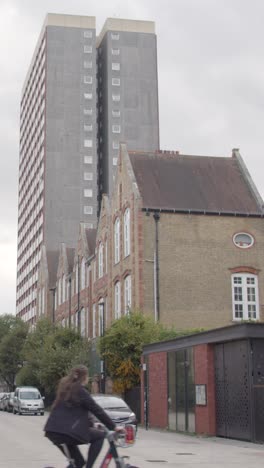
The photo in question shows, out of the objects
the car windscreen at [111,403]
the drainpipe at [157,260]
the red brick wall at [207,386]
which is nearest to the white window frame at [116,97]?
the drainpipe at [157,260]

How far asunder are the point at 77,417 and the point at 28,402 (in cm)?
3687

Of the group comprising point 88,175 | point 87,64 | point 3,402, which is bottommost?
point 3,402

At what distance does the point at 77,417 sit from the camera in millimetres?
8086

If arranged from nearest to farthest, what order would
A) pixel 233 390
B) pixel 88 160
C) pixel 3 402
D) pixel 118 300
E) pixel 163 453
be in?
pixel 163 453
pixel 233 390
pixel 118 300
pixel 3 402
pixel 88 160

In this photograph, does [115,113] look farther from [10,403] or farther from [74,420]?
[74,420]

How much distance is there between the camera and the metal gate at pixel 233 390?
68.8 feet

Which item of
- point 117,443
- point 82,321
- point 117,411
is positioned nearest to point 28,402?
point 82,321

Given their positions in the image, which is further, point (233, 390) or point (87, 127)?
point (87, 127)

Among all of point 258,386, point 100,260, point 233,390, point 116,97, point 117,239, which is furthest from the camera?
point 116,97

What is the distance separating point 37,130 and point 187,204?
244 feet

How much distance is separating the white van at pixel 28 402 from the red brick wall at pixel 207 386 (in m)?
21.3

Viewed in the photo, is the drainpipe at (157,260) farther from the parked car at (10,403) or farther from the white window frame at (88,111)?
the white window frame at (88,111)

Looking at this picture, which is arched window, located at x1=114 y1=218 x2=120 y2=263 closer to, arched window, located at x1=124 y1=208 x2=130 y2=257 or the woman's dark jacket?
arched window, located at x1=124 y1=208 x2=130 y2=257

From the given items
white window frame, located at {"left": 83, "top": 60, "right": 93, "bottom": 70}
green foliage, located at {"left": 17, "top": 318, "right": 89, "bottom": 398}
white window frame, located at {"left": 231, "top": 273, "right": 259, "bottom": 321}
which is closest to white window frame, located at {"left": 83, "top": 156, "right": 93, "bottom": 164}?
white window frame, located at {"left": 83, "top": 60, "right": 93, "bottom": 70}
